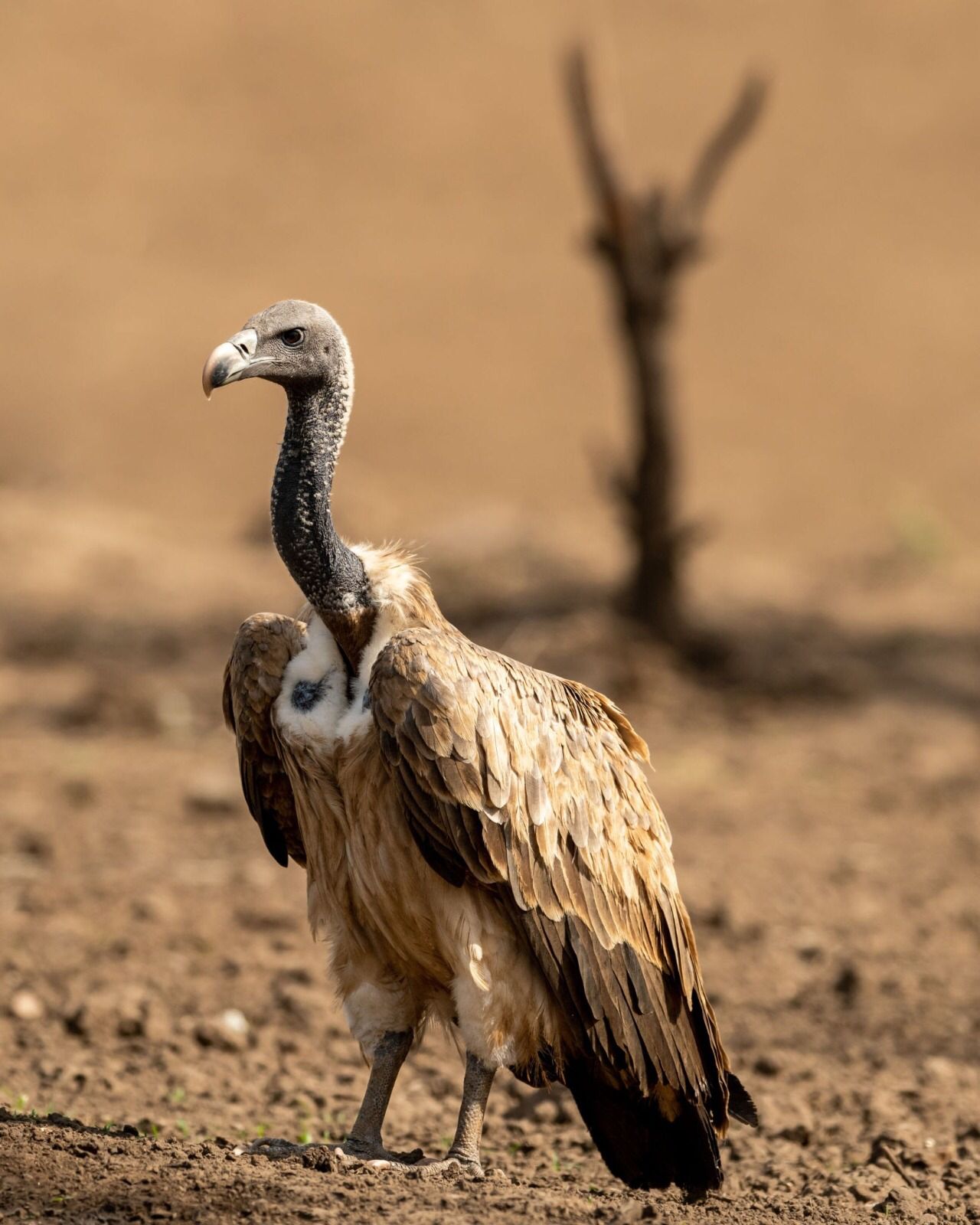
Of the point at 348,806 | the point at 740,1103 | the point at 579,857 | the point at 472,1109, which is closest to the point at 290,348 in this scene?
the point at 348,806

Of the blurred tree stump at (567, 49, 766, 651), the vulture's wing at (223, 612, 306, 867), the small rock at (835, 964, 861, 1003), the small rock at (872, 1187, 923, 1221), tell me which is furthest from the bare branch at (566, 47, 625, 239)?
the small rock at (872, 1187, 923, 1221)

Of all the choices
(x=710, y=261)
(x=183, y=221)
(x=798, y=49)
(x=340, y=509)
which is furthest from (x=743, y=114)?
(x=798, y=49)

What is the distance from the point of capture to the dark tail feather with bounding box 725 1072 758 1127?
5.15 m

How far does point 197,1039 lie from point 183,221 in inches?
710

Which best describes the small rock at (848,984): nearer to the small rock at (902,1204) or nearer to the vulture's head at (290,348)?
the small rock at (902,1204)

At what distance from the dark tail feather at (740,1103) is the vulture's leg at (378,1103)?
0.91 meters

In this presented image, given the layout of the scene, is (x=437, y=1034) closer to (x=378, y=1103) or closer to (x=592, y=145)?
(x=378, y=1103)

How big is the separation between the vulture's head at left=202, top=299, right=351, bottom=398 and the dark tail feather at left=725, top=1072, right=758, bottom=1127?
2.29m

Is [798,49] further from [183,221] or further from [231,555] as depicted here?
[231,555]

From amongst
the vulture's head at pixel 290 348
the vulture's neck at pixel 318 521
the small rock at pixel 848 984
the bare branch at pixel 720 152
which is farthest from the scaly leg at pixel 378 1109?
the bare branch at pixel 720 152

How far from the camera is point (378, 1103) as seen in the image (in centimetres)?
507

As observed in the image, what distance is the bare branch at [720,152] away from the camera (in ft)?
37.2

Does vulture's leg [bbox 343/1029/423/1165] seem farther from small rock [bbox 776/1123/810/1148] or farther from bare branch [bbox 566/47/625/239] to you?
bare branch [bbox 566/47/625/239]

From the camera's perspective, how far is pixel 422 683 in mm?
4559
